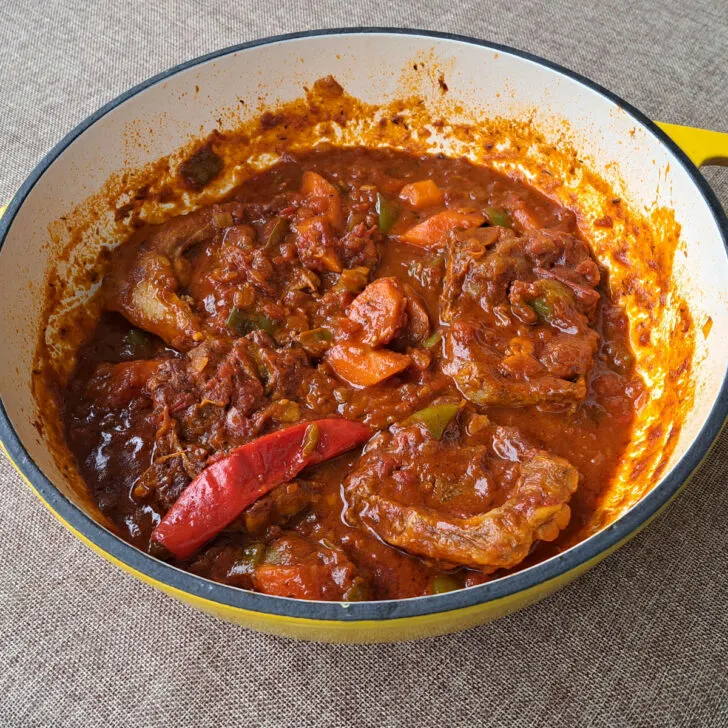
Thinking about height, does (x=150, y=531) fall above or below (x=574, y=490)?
below

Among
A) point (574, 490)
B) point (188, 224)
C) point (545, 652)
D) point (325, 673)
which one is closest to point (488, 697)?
point (545, 652)

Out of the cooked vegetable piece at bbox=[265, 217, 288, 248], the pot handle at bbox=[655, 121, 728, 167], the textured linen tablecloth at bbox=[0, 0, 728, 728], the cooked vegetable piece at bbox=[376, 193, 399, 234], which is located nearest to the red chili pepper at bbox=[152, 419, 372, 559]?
the textured linen tablecloth at bbox=[0, 0, 728, 728]

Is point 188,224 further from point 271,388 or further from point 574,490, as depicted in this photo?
point 574,490

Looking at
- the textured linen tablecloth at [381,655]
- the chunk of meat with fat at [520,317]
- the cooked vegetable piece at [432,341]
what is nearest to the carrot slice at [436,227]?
the chunk of meat with fat at [520,317]

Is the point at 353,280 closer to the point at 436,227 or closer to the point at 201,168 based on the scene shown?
the point at 436,227

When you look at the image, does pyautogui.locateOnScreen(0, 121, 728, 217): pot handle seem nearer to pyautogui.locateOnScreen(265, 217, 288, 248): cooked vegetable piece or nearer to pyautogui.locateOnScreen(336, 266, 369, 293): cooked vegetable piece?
pyautogui.locateOnScreen(265, 217, 288, 248): cooked vegetable piece

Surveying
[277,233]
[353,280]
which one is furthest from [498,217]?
[277,233]

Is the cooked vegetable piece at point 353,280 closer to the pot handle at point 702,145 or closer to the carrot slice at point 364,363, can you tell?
the carrot slice at point 364,363
